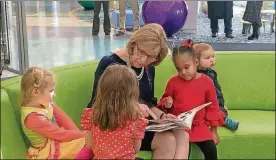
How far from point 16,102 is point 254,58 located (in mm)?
1654

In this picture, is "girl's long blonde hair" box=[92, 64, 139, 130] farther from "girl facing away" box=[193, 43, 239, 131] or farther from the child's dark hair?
"girl facing away" box=[193, 43, 239, 131]

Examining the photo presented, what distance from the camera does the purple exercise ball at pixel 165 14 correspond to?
5.77m

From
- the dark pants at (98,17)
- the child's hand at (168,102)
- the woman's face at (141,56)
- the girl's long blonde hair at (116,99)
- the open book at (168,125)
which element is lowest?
the open book at (168,125)

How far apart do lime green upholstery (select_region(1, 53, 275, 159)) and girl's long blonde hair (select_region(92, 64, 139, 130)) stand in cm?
40

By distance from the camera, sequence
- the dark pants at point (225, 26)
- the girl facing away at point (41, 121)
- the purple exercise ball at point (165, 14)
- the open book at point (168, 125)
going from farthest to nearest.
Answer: the purple exercise ball at point (165, 14) < the dark pants at point (225, 26) < the open book at point (168, 125) < the girl facing away at point (41, 121)

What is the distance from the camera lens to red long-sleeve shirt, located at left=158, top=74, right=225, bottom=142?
266 cm

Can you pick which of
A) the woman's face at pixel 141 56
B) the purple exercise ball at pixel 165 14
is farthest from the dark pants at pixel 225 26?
the woman's face at pixel 141 56

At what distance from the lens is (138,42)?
2.47 metres

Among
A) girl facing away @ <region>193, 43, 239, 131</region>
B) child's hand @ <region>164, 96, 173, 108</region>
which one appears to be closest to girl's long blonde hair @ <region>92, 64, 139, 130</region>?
child's hand @ <region>164, 96, 173, 108</region>

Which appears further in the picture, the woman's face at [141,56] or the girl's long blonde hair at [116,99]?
the woman's face at [141,56]

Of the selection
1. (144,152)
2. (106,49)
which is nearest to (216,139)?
(144,152)

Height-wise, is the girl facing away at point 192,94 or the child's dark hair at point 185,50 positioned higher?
the child's dark hair at point 185,50

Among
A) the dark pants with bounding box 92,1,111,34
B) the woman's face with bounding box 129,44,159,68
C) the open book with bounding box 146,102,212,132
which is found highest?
the dark pants with bounding box 92,1,111,34

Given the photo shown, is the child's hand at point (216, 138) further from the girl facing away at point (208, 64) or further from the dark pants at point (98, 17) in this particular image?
the dark pants at point (98, 17)
